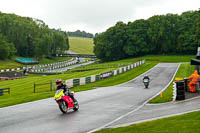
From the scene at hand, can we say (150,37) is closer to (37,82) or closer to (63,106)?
(37,82)

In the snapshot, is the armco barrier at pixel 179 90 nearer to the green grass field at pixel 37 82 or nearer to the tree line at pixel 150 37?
the green grass field at pixel 37 82

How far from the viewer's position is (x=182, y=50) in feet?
314

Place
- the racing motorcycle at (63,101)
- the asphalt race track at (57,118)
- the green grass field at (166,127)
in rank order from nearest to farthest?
the green grass field at (166,127) → the asphalt race track at (57,118) → the racing motorcycle at (63,101)

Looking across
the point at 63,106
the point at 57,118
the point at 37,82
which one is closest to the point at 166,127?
the point at 57,118

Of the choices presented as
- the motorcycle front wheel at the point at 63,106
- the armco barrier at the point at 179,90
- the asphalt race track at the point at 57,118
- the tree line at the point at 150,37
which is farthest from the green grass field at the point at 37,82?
the tree line at the point at 150,37

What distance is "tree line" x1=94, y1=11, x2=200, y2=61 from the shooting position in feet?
317

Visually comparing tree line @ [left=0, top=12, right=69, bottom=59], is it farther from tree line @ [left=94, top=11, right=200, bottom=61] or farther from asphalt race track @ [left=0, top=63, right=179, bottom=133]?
asphalt race track @ [left=0, top=63, right=179, bottom=133]

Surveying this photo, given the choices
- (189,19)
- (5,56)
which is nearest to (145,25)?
(189,19)

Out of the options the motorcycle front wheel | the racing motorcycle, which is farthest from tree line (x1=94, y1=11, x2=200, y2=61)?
the motorcycle front wheel

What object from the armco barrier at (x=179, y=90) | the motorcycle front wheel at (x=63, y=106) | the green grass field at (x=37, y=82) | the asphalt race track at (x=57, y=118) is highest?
the armco barrier at (x=179, y=90)

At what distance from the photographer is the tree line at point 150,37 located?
96500 millimetres

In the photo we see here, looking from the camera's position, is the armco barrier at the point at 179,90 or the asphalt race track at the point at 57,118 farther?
the armco barrier at the point at 179,90

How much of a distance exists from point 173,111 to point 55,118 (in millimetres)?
5580

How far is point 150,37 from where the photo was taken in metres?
98.8
